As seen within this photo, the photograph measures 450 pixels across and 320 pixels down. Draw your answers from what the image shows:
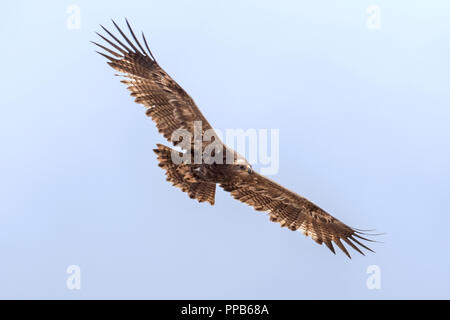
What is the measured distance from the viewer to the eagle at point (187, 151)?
12711 mm

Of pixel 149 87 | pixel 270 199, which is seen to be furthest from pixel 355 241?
pixel 149 87

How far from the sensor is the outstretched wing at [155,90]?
12.7m

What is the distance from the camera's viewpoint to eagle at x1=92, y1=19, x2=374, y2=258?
12.7 m

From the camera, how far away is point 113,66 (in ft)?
43.0

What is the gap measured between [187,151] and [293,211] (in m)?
2.59

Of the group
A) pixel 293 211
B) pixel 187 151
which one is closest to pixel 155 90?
pixel 187 151

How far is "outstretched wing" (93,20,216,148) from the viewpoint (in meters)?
12.7

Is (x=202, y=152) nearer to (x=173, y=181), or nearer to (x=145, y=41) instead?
(x=173, y=181)

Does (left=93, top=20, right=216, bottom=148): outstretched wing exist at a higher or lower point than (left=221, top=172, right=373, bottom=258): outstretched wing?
higher

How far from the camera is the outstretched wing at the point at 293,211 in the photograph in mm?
13703

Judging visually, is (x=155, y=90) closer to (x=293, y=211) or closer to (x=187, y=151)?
(x=187, y=151)

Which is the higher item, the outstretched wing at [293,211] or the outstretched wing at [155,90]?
the outstretched wing at [155,90]

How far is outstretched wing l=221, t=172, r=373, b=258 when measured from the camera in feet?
45.0

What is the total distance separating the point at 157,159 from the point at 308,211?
317 cm
